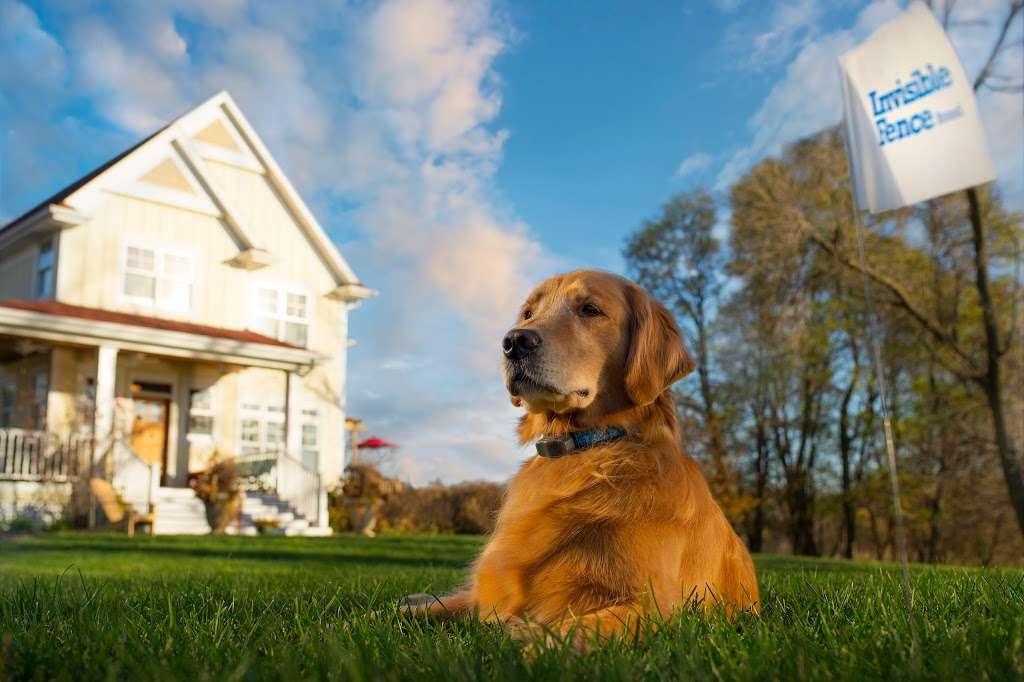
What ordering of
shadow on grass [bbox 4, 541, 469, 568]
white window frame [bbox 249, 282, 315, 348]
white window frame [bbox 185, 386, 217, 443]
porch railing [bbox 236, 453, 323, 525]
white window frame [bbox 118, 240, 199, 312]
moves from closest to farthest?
shadow on grass [bbox 4, 541, 469, 568], white window frame [bbox 118, 240, 199, 312], porch railing [bbox 236, 453, 323, 525], white window frame [bbox 185, 386, 217, 443], white window frame [bbox 249, 282, 315, 348]

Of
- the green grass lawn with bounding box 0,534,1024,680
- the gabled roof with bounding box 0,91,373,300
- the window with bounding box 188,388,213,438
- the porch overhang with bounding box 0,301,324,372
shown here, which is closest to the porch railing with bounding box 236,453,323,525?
the window with bounding box 188,388,213,438

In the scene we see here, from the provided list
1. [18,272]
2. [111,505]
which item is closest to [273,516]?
[111,505]

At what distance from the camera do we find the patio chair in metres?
16.4

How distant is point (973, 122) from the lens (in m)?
5.04

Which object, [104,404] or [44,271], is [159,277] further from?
[104,404]

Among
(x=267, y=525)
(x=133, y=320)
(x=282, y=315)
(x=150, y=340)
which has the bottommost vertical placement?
(x=267, y=525)

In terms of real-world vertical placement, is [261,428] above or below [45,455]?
above

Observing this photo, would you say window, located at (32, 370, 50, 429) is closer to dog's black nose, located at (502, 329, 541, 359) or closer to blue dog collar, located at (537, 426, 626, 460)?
dog's black nose, located at (502, 329, 541, 359)

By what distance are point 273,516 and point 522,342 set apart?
17.2 meters

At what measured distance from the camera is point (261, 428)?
2170 centimetres

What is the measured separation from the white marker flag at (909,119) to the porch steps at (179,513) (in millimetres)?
15412

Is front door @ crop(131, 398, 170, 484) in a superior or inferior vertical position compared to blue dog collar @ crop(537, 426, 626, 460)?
superior

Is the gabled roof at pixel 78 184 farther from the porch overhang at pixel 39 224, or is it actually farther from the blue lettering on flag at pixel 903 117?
the blue lettering on flag at pixel 903 117

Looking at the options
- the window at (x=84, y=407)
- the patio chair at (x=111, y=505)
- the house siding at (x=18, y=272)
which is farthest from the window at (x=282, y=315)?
the patio chair at (x=111, y=505)
